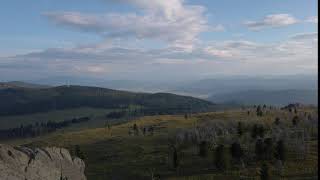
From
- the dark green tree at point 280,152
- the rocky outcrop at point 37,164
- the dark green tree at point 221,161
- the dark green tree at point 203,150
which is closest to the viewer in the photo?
the rocky outcrop at point 37,164

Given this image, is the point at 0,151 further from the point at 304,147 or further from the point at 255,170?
the point at 304,147

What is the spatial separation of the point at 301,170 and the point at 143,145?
71.4m

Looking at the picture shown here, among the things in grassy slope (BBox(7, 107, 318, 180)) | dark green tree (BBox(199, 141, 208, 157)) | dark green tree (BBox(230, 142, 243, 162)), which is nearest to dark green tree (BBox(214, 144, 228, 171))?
grassy slope (BBox(7, 107, 318, 180))

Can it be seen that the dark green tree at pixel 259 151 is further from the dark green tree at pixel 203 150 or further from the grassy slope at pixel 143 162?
the dark green tree at pixel 203 150

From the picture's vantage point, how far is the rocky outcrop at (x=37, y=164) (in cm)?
6041

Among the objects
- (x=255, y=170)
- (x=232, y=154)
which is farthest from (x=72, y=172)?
(x=232, y=154)

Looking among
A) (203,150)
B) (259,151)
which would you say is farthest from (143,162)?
(259,151)

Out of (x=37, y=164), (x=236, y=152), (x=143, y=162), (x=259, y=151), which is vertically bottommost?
(x=143, y=162)

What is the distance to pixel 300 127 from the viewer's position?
178 m

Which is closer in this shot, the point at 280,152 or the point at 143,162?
the point at 280,152

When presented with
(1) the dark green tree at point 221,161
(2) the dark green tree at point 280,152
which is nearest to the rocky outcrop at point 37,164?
(1) the dark green tree at point 221,161

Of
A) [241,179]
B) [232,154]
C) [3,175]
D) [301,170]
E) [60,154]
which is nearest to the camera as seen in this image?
[3,175]

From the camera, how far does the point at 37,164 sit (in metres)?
65.3

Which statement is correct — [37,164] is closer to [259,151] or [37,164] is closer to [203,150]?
[259,151]
